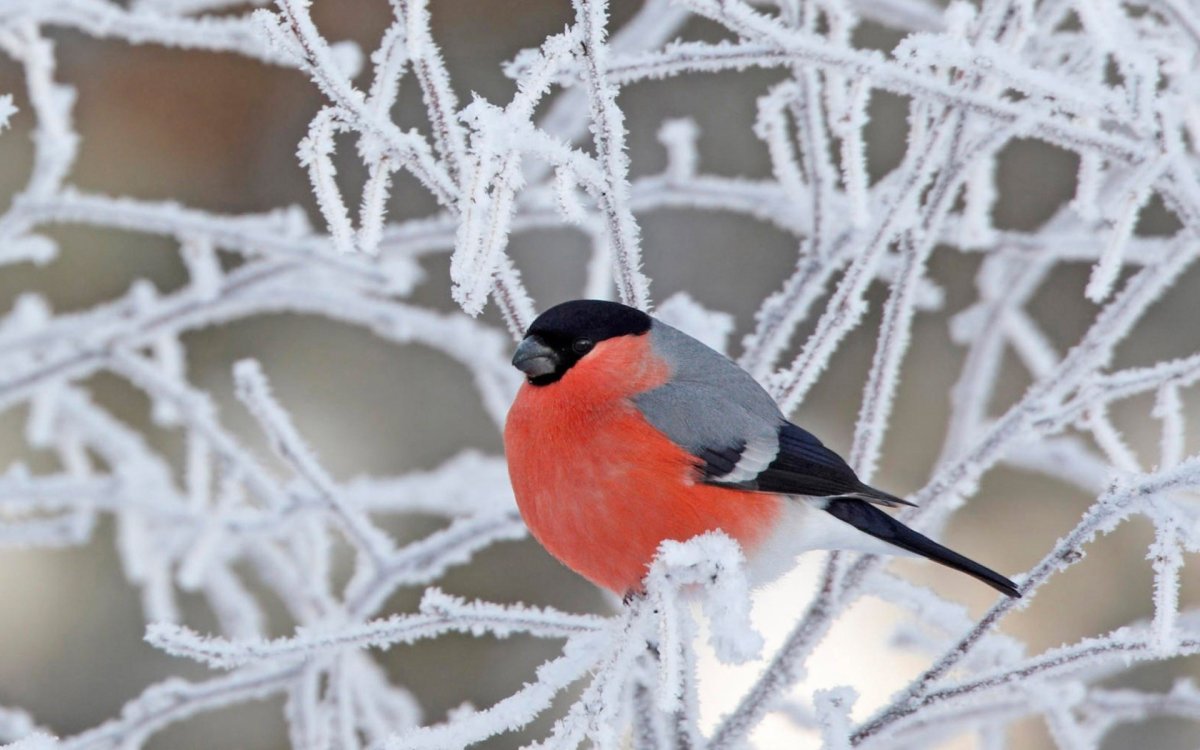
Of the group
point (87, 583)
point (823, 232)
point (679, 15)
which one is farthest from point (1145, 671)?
point (87, 583)

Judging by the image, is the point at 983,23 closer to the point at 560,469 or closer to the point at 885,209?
the point at 885,209

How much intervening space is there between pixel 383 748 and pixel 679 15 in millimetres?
1908

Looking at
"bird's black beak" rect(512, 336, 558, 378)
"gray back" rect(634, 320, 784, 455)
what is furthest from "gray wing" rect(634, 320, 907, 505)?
"bird's black beak" rect(512, 336, 558, 378)

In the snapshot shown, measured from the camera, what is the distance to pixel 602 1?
5.06ft

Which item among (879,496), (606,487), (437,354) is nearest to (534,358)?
(606,487)

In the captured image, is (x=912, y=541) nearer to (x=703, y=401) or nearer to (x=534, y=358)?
(x=703, y=401)

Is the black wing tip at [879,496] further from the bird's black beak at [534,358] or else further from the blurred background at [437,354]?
the blurred background at [437,354]

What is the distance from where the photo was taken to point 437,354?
4836 millimetres

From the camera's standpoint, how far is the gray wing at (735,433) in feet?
6.86

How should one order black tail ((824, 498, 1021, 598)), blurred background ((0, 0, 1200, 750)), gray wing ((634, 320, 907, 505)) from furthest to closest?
blurred background ((0, 0, 1200, 750)) → gray wing ((634, 320, 907, 505)) → black tail ((824, 498, 1021, 598))

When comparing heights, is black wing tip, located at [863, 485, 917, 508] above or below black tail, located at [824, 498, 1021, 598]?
above

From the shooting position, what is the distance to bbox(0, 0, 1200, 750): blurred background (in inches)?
165

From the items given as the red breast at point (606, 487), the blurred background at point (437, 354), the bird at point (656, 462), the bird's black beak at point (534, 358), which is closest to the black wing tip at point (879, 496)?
the bird at point (656, 462)

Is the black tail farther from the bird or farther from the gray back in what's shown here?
the gray back
